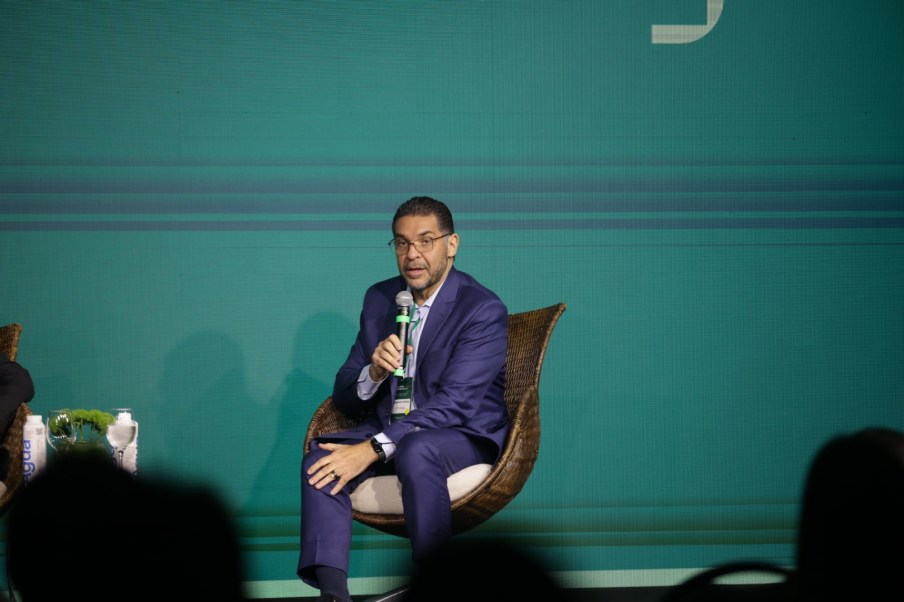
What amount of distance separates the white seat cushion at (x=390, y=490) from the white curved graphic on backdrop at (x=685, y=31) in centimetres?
232

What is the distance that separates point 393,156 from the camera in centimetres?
434

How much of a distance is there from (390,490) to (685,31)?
2.60m

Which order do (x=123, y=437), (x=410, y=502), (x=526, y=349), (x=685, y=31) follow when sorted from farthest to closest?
(x=685, y=31), (x=526, y=349), (x=123, y=437), (x=410, y=502)

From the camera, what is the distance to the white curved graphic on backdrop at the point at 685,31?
14.6ft

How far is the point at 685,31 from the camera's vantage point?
4.45 metres

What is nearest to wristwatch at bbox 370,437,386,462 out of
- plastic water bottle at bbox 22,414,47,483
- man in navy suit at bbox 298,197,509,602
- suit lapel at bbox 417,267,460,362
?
man in navy suit at bbox 298,197,509,602

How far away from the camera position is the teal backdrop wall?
14.0 ft

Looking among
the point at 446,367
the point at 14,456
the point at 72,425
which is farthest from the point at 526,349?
the point at 14,456

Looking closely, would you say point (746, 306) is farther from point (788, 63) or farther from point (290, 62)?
point (290, 62)

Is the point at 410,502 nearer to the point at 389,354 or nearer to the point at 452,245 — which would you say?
the point at 389,354

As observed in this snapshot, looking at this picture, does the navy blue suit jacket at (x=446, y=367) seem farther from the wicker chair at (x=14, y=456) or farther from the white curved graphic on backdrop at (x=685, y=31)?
the white curved graphic on backdrop at (x=685, y=31)

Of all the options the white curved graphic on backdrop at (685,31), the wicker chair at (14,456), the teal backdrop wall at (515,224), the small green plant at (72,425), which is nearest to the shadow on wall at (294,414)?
the teal backdrop wall at (515,224)

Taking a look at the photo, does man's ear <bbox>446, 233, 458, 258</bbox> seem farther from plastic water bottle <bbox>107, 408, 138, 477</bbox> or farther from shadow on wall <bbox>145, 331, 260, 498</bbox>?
shadow on wall <bbox>145, 331, 260, 498</bbox>

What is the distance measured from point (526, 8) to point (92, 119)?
6.50ft
